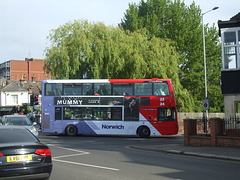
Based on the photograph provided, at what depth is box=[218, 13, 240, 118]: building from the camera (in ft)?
63.2

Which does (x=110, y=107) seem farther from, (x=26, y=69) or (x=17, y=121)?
(x=26, y=69)

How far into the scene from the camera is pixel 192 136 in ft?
59.7

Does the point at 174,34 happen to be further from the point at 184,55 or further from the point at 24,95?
the point at 24,95

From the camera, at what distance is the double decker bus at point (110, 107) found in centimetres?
2570

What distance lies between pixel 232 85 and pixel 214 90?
2148 cm

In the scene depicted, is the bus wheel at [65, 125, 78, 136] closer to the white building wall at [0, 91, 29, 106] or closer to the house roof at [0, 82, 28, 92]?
the white building wall at [0, 91, 29, 106]

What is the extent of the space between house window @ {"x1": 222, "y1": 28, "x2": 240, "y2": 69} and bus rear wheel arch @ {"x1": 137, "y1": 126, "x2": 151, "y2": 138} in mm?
8559

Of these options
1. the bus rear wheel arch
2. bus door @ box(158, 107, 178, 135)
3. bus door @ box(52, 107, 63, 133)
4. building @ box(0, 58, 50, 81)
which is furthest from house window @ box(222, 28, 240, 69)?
building @ box(0, 58, 50, 81)

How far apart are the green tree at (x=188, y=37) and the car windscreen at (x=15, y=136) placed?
32166mm

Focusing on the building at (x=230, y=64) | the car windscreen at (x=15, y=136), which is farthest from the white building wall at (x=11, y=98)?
the car windscreen at (x=15, y=136)

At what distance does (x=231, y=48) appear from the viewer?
19.5 m

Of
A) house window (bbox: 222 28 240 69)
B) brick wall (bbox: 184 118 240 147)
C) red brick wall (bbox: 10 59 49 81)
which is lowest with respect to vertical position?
brick wall (bbox: 184 118 240 147)

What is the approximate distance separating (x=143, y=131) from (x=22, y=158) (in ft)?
61.7

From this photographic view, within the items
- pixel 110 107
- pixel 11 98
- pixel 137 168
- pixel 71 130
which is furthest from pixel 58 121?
pixel 11 98
